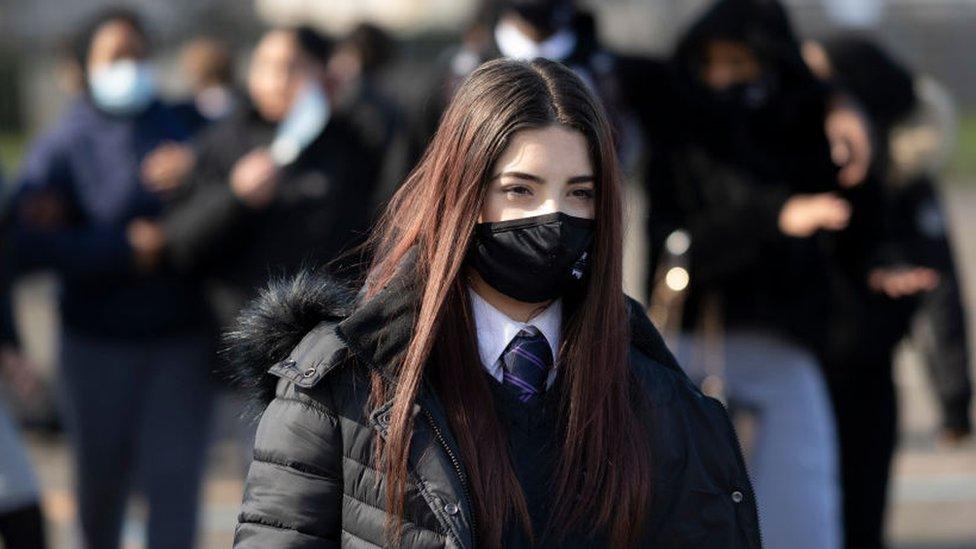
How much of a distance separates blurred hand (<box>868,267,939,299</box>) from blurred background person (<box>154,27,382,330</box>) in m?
1.66

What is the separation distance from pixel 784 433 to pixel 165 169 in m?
2.30

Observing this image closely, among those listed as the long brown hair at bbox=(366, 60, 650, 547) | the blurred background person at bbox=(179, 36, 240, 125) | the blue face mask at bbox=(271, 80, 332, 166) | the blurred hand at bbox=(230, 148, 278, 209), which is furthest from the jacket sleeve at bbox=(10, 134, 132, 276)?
the blurred background person at bbox=(179, 36, 240, 125)

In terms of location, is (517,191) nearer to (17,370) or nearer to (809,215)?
(809,215)

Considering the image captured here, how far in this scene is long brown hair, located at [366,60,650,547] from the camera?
107 inches

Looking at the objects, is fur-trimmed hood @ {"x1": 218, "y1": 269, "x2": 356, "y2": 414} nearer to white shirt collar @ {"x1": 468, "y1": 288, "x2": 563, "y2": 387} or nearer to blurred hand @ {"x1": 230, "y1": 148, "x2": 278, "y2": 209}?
white shirt collar @ {"x1": 468, "y1": 288, "x2": 563, "y2": 387}

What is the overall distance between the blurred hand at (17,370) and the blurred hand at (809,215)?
7.23ft

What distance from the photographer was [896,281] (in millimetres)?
5645

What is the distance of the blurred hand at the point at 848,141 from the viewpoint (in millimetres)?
5242

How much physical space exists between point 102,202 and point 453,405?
3.50 m

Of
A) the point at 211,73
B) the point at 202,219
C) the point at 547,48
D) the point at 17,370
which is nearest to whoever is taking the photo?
the point at 547,48

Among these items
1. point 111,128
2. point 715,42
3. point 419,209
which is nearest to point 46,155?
point 111,128

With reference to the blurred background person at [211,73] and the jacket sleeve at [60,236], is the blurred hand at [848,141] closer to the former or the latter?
the jacket sleeve at [60,236]

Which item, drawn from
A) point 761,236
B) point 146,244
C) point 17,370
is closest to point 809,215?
point 761,236

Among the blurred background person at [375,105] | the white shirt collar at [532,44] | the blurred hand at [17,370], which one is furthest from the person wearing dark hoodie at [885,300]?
the blurred hand at [17,370]
